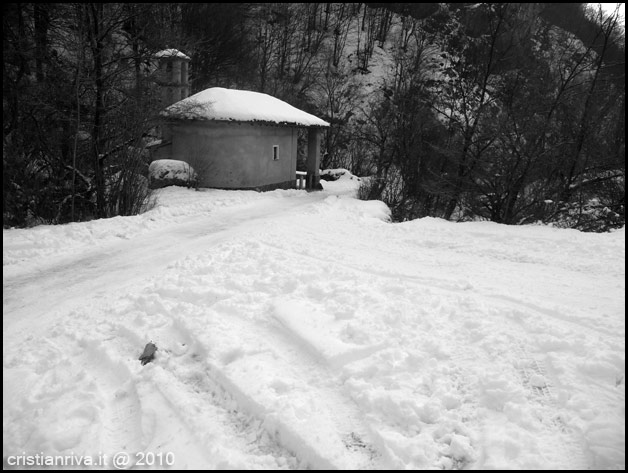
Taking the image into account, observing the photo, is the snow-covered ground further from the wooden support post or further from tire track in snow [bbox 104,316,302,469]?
the wooden support post

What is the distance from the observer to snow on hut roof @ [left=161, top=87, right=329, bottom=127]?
17.7 meters

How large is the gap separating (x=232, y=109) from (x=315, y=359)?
16337mm

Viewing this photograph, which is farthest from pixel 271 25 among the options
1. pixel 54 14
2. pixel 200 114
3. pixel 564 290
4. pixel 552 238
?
pixel 564 290

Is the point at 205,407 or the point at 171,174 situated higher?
the point at 171,174

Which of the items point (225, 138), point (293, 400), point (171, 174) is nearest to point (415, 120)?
point (225, 138)

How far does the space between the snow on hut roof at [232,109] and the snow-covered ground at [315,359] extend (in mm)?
10846

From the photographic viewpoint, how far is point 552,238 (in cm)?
946

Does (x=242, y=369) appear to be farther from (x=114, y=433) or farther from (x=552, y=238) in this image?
(x=552, y=238)

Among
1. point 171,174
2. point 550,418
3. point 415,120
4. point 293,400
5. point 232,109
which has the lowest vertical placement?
point 293,400

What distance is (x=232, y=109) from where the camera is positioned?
19031 millimetres

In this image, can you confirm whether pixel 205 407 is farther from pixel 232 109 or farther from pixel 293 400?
pixel 232 109

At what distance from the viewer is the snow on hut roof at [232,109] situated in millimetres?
17673

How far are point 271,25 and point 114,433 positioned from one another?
125 feet

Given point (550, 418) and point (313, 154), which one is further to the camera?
point (313, 154)
